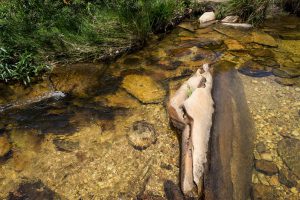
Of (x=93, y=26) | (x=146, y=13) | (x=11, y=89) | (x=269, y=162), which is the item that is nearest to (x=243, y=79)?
(x=269, y=162)

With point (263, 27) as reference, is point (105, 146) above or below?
below

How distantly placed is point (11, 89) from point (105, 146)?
1717 millimetres

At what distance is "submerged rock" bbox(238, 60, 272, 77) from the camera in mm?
3631

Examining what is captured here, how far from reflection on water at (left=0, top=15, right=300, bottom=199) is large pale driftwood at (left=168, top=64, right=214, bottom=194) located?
0.15m

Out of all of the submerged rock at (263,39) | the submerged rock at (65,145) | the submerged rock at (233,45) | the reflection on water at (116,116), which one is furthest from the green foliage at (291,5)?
the submerged rock at (65,145)

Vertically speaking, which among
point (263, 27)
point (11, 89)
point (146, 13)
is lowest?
point (11, 89)

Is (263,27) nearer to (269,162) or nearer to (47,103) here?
(269,162)

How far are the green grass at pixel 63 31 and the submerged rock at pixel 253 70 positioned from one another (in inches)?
62.5

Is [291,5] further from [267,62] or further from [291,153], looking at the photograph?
[291,153]

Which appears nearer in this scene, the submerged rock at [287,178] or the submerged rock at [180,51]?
the submerged rock at [287,178]

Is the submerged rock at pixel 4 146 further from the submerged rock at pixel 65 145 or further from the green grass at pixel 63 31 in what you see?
the green grass at pixel 63 31

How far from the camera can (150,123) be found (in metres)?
3.03

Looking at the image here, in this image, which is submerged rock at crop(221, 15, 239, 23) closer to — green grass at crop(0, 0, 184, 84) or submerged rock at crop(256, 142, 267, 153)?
green grass at crop(0, 0, 184, 84)

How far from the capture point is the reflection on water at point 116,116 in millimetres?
2490
